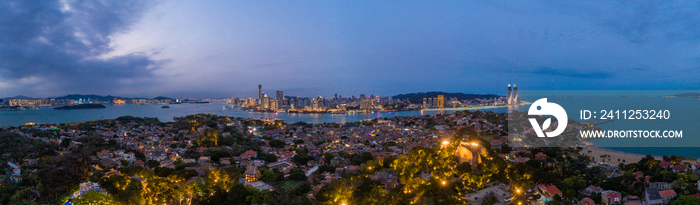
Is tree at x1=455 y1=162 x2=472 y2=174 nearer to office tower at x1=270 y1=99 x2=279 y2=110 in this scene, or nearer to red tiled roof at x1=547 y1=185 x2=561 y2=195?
red tiled roof at x1=547 y1=185 x2=561 y2=195

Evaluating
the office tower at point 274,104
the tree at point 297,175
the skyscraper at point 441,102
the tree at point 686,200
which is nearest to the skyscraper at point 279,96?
the office tower at point 274,104

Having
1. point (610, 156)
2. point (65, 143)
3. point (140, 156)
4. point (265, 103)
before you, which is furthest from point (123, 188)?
point (265, 103)

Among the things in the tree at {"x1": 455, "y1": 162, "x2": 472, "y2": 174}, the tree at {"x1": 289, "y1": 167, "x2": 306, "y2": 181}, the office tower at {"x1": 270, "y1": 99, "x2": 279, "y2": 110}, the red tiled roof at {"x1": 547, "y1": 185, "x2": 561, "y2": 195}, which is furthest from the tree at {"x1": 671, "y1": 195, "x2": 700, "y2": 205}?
the office tower at {"x1": 270, "y1": 99, "x2": 279, "y2": 110}

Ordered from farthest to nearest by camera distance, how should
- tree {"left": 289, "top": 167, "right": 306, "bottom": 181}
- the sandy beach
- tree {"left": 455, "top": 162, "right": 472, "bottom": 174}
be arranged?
the sandy beach
tree {"left": 289, "top": 167, "right": 306, "bottom": 181}
tree {"left": 455, "top": 162, "right": 472, "bottom": 174}

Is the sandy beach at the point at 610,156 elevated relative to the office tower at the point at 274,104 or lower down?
lower down

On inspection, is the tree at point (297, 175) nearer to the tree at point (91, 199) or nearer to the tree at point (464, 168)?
the tree at point (464, 168)

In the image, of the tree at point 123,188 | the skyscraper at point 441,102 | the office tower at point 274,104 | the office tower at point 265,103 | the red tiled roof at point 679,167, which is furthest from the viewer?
the office tower at point 265,103

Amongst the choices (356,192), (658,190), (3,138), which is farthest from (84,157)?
(658,190)

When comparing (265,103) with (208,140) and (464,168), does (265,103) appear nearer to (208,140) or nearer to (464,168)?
(208,140)
